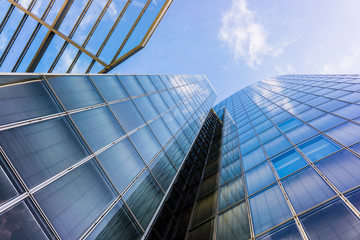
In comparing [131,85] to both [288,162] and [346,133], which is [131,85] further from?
[346,133]

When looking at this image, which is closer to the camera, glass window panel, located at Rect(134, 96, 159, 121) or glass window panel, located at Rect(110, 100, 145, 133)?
glass window panel, located at Rect(110, 100, 145, 133)

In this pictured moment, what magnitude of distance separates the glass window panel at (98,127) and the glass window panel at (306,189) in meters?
6.25

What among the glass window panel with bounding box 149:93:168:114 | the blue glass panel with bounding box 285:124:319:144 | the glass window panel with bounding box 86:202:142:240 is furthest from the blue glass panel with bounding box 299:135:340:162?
the glass window panel with bounding box 149:93:168:114

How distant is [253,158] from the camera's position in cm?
1086

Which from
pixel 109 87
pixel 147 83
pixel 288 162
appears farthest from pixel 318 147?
pixel 147 83

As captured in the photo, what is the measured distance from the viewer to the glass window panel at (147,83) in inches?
532

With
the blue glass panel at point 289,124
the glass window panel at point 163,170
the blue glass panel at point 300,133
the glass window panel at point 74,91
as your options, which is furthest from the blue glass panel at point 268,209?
the glass window panel at point 74,91

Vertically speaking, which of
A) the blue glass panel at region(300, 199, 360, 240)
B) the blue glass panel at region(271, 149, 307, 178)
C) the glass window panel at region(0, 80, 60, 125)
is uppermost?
the glass window panel at region(0, 80, 60, 125)

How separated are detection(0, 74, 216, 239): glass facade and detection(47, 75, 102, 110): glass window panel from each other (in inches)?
1.6

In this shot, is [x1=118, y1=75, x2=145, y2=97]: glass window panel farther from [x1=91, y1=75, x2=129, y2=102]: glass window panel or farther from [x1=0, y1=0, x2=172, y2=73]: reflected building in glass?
[x1=0, y1=0, x2=172, y2=73]: reflected building in glass

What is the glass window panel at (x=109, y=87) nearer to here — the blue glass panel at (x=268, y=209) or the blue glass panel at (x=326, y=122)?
the blue glass panel at (x=268, y=209)

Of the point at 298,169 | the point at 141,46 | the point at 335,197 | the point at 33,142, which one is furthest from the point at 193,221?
the point at 141,46

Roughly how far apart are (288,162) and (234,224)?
11.6ft

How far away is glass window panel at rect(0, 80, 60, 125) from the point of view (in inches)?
173
